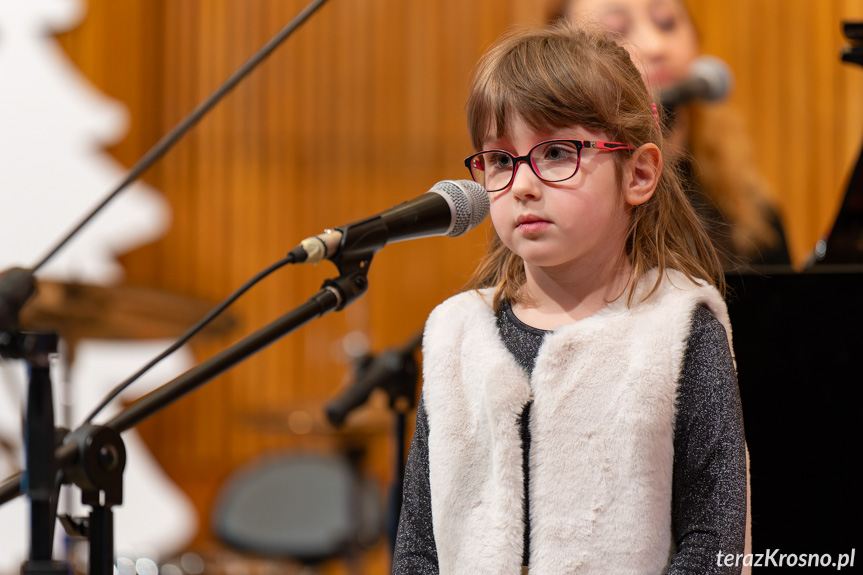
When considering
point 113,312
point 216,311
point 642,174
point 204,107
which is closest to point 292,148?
point 113,312

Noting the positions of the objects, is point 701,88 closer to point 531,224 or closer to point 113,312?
point 531,224

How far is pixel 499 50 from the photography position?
3.29 feet

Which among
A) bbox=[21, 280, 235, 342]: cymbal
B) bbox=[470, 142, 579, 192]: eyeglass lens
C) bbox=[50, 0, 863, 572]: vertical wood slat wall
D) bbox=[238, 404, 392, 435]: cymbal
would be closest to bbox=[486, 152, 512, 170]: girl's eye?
bbox=[470, 142, 579, 192]: eyeglass lens

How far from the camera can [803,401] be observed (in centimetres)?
125

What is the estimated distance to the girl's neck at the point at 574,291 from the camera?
3.20ft

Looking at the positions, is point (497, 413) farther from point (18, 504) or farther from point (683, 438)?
point (18, 504)

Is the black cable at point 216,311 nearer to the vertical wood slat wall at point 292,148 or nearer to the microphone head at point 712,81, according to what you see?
the microphone head at point 712,81

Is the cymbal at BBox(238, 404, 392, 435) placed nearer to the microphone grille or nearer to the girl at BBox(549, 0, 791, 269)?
the girl at BBox(549, 0, 791, 269)

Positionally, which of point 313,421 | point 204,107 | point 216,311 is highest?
point 204,107

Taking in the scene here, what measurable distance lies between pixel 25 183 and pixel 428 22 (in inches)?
69.7

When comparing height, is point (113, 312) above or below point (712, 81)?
below

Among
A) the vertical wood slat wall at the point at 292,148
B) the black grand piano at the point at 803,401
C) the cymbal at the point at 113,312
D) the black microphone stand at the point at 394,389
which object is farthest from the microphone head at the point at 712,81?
the vertical wood slat wall at the point at 292,148

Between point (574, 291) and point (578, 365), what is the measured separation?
3.8 inches

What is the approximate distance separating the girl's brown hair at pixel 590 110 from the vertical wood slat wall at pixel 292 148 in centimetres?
270
